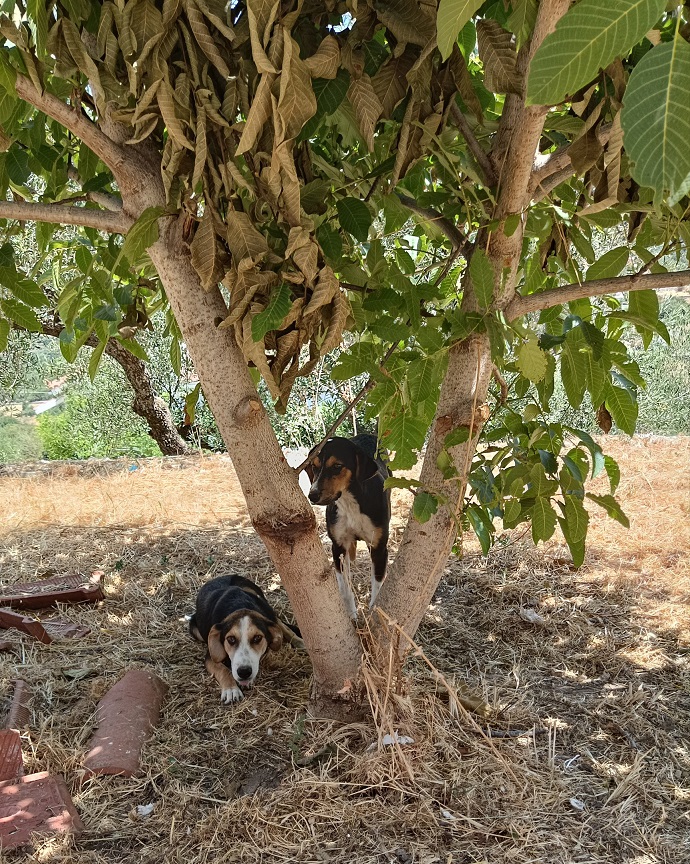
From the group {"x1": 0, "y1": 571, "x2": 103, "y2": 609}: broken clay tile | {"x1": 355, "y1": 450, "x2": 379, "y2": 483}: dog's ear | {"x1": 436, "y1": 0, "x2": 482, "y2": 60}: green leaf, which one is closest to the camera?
{"x1": 436, "y1": 0, "x2": 482, "y2": 60}: green leaf

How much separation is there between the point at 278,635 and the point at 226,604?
0.24 metres

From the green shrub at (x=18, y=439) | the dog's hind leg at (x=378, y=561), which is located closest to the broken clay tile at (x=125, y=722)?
the dog's hind leg at (x=378, y=561)

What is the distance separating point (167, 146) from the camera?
1715mm

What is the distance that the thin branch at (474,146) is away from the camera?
6.07ft

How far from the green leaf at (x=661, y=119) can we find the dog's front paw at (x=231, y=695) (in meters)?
2.49

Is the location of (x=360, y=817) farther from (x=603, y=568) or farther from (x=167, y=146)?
(x=603, y=568)

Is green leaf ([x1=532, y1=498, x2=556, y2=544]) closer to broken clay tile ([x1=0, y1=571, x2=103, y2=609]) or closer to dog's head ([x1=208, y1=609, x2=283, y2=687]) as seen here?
dog's head ([x1=208, y1=609, x2=283, y2=687])

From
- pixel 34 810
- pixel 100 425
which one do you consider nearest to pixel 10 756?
pixel 34 810

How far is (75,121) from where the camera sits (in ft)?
5.94

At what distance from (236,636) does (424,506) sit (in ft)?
3.56

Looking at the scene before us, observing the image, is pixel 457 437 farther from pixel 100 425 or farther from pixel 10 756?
pixel 100 425

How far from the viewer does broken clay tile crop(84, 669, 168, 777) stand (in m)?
2.41

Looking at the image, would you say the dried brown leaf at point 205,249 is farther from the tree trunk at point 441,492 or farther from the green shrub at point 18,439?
the green shrub at point 18,439

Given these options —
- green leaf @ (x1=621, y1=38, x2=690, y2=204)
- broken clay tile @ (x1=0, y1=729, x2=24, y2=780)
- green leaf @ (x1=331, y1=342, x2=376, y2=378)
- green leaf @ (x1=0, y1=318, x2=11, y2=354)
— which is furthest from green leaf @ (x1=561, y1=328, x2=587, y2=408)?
broken clay tile @ (x1=0, y1=729, x2=24, y2=780)
